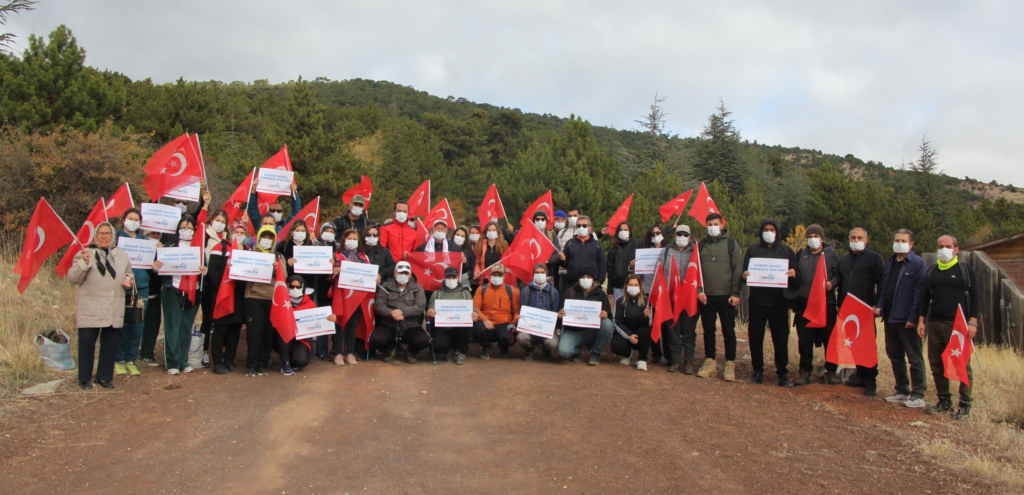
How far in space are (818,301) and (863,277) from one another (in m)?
0.64

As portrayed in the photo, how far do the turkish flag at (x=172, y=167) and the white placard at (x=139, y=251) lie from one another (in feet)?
5.91

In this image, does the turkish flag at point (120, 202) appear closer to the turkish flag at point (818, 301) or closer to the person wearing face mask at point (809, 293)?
the person wearing face mask at point (809, 293)

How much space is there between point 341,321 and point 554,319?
3.06m

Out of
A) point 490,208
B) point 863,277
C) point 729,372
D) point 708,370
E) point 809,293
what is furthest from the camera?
point 490,208

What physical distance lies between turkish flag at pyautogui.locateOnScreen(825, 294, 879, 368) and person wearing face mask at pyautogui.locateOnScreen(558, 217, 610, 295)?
3.41 m

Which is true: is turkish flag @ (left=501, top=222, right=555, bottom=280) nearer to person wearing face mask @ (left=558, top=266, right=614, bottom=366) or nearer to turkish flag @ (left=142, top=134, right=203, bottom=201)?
person wearing face mask @ (left=558, top=266, right=614, bottom=366)

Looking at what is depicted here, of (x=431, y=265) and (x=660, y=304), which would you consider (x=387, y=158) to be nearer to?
(x=431, y=265)

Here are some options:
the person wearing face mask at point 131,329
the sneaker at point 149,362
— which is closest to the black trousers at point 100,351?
the person wearing face mask at point 131,329

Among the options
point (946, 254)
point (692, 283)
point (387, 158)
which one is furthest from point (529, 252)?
point (387, 158)

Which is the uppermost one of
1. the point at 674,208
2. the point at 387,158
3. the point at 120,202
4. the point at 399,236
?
the point at 387,158

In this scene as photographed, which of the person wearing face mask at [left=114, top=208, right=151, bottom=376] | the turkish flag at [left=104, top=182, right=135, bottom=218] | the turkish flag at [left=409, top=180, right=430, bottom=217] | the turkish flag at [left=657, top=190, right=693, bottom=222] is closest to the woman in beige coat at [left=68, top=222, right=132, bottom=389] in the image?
the person wearing face mask at [left=114, top=208, right=151, bottom=376]

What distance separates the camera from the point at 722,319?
30.3ft

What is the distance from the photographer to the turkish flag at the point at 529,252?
10.1 metres

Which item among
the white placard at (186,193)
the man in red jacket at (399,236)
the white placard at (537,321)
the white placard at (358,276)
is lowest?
the white placard at (537,321)
